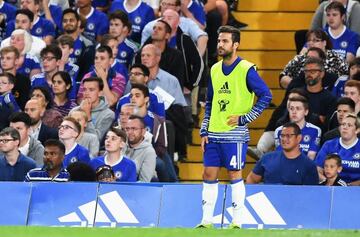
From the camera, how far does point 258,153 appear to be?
19.5 meters

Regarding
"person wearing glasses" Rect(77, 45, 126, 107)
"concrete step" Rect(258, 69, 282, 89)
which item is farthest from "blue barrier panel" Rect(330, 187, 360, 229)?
"concrete step" Rect(258, 69, 282, 89)

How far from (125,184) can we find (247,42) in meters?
6.76

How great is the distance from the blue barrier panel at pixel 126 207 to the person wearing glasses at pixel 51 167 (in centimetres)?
65

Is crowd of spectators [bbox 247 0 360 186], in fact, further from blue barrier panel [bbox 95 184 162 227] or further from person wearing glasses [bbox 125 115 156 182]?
blue barrier panel [bbox 95 184 162 227]

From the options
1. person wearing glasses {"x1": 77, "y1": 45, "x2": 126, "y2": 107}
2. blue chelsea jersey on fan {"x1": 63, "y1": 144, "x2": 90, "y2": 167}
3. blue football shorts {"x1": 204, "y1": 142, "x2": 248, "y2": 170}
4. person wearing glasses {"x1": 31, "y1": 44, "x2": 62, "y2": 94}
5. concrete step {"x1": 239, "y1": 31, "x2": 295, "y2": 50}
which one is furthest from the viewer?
concrete step {"x1": 239, "y1": 31, "x2": 295, "y2": 50}

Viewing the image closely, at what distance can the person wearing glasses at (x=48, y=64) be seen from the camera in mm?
20062

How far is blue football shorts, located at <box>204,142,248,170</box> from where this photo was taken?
15.1 m

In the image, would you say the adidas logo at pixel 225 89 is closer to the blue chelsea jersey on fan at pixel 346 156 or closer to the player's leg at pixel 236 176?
the player's leg at pixel 236 176

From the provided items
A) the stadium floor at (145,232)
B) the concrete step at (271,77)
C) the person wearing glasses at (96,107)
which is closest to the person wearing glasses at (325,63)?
the concrete step at (271,77)

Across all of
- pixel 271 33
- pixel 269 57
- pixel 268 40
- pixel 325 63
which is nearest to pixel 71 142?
pixel 325 63

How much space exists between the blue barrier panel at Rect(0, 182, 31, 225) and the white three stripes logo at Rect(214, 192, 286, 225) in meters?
2.32

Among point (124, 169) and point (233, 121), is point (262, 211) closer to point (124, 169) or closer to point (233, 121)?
point (233, 121)

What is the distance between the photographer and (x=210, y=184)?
1509 cm

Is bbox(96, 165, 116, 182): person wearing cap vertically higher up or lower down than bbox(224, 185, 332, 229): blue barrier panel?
higher up
